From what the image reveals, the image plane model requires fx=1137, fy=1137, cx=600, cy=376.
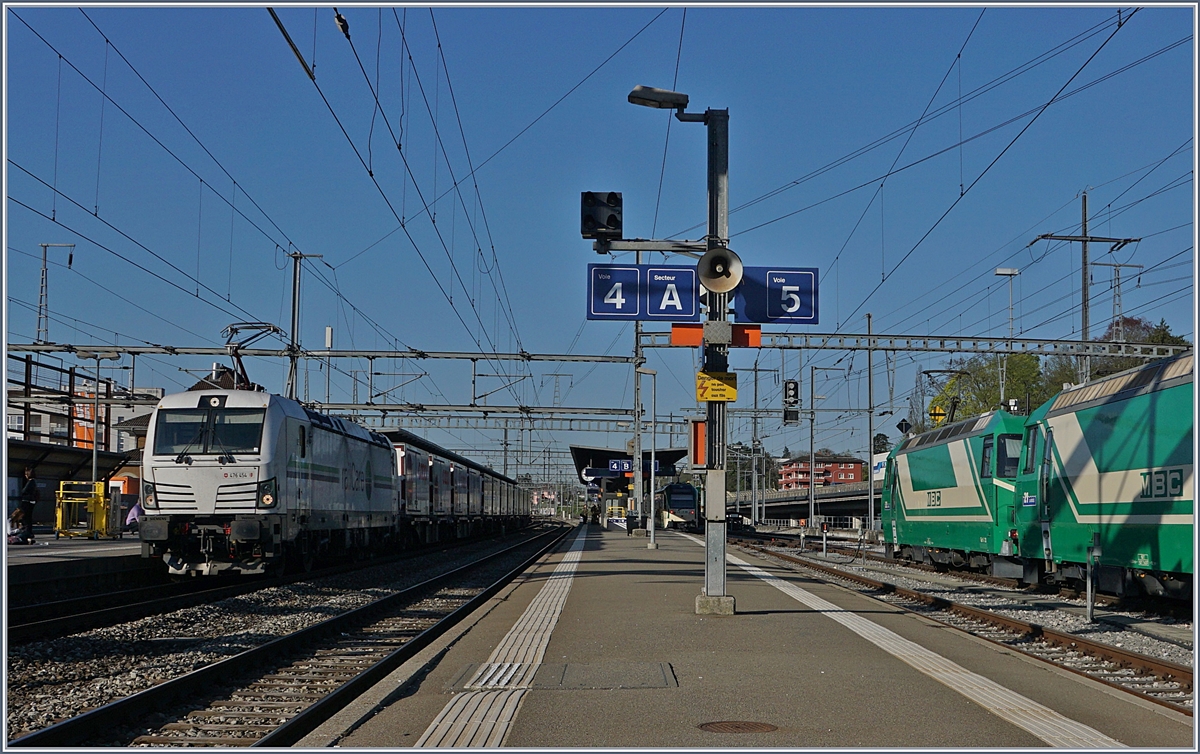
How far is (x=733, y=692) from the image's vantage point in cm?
872

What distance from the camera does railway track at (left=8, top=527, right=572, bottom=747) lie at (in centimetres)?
763

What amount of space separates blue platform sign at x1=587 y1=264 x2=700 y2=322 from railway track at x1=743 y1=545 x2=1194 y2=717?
217 inches

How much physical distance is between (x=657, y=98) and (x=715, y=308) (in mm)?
2839

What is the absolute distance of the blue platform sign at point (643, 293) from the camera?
15820 mm

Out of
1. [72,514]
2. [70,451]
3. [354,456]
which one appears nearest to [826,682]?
[354,456]

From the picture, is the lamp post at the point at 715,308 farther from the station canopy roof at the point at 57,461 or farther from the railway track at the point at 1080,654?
the station canopy roof at the point at 57,461

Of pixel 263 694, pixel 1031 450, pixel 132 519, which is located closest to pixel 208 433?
pixel 263 694

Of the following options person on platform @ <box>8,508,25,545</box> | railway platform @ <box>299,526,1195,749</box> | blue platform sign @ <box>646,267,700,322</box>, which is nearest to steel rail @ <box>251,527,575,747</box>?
railway platform @ <box>299,526,1195,749</box>

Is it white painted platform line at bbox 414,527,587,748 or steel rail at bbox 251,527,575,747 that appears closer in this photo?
white painted platform line at bbox 414,527,587,748

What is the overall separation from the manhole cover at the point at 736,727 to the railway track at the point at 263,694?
8.95 ft

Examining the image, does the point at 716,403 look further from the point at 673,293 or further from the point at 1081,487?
the point at 1081,487

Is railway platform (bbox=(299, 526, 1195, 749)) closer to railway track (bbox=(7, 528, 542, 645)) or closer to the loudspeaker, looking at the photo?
the loudspeaker

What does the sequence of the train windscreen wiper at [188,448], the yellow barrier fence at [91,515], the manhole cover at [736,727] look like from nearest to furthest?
the manhole cover at [736,727]
the train windscreen wiper at [188,448]
the yellow barrier fence at [91,515]

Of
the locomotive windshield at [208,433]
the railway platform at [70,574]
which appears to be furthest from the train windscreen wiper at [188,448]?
the railway platform at [70,574]
